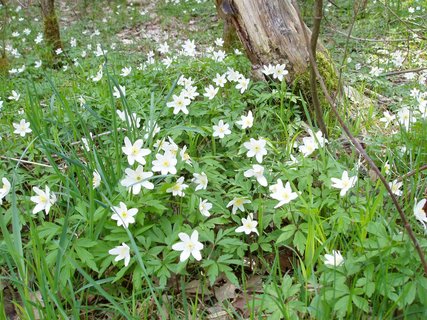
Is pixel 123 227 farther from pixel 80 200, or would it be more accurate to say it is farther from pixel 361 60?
pixel 361 60

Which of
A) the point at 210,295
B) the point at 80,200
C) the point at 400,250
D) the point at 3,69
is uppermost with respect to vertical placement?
the point at 3,69

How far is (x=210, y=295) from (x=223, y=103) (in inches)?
56.5

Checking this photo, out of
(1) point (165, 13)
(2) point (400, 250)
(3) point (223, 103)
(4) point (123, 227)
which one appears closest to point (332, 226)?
(2) point (400, 250)

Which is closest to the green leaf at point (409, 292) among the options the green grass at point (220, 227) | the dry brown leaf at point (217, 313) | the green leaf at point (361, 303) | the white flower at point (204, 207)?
the green grass at point (220, 227)

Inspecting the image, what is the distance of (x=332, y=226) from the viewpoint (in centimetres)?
177

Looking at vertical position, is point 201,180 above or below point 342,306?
above

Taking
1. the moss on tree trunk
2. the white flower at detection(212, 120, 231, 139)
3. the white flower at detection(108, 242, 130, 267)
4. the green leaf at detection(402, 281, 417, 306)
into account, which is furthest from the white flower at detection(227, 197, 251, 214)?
the moss on tree trunk

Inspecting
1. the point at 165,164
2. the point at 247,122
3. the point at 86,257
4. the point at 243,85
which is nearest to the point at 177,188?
the point at 165,164

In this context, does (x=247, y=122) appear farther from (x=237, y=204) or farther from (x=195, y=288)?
(x=195, y=288)

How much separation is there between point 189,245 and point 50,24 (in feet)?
17.4

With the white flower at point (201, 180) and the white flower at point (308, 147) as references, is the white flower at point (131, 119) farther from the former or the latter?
the white flower at point (308, 147)

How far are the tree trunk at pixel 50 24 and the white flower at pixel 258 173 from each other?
4.80 meters

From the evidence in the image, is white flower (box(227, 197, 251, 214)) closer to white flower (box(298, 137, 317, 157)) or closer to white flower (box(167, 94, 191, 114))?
white flower (box(298, 137, 317, 157))

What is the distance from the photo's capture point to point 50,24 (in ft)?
19.7
